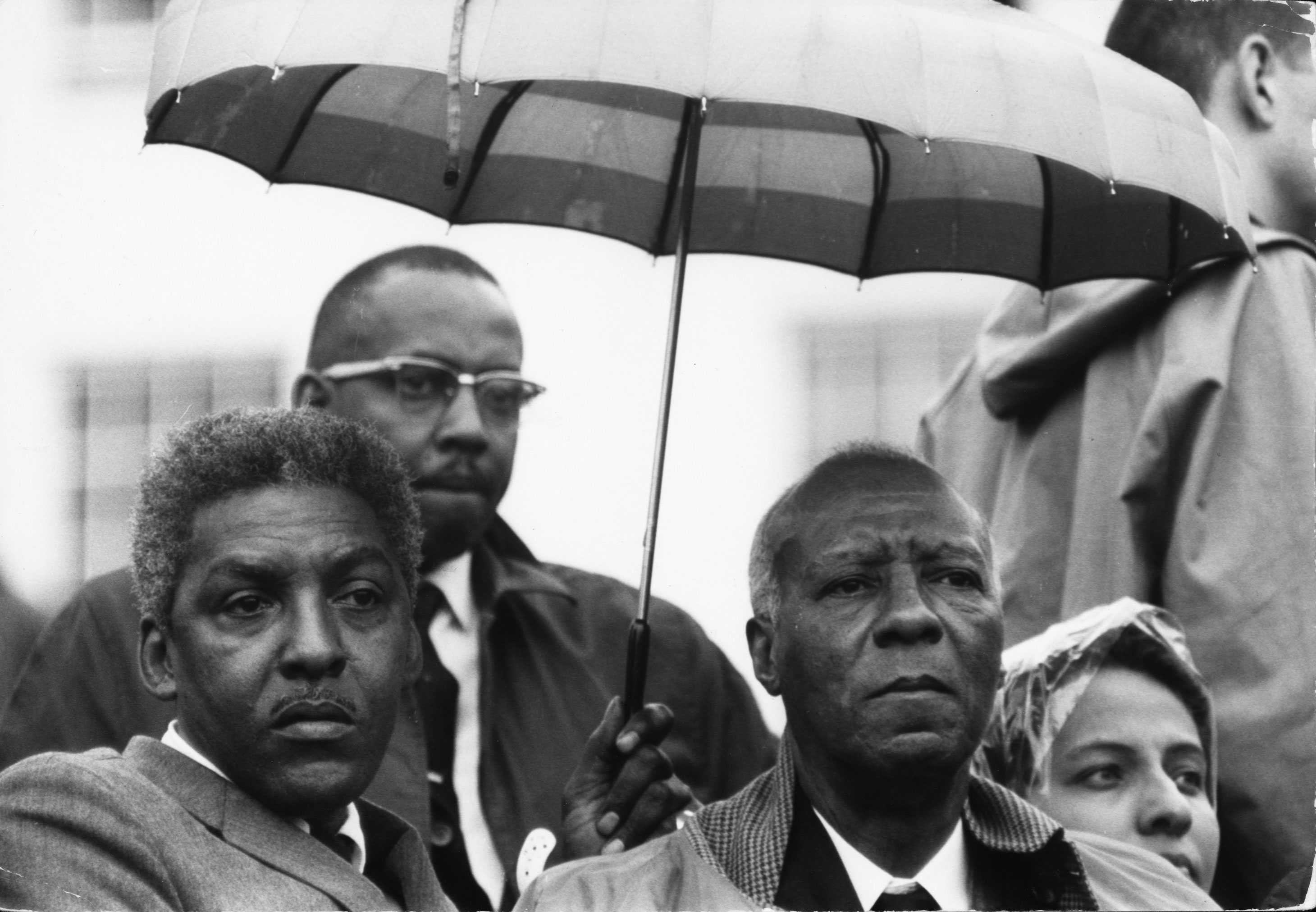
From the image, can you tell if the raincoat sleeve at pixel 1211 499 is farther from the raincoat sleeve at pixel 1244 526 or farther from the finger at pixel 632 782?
the finger at pixel 632 782

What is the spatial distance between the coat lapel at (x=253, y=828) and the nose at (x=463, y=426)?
1.21 meters

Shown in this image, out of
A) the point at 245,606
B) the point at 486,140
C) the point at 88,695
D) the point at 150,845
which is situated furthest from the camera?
the point at 486,140

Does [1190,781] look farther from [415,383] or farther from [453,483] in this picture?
[415,383]

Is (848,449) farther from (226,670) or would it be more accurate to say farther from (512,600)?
(226,670)

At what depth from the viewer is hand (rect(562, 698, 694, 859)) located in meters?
3.68

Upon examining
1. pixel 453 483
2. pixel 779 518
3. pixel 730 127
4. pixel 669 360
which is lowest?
pixel 453 483

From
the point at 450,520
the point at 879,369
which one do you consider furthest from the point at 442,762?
the point at 879,369

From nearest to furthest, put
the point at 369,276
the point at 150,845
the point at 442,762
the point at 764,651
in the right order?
the point at 150,845 → the point at 764,651 → the point at 442,762 → the point at 369,276

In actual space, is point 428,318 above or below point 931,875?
above

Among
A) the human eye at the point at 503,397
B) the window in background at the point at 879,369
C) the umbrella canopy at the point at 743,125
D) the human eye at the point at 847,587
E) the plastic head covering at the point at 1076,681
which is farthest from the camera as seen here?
the window in background at the point at 879,369

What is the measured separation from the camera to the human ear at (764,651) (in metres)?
3.65

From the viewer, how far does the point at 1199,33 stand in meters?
4.71

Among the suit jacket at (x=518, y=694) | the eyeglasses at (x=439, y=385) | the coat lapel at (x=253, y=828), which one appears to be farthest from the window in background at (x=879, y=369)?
the coat lapel at (x=253, y=828)

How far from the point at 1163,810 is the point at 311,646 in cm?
169
